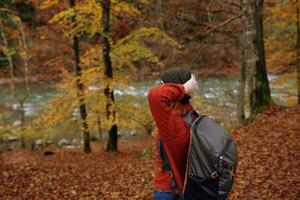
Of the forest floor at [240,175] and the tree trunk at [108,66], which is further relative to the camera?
the tree trunk at [108,66]

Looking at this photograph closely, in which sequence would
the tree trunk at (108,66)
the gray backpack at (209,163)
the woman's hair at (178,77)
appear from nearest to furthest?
the gray backpack at (209,163), the woman's hair at (178,77), the tree trunk at (108,66)

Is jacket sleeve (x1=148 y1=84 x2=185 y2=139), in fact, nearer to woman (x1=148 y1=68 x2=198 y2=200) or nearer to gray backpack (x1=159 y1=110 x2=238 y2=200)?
woman (x1=148 y1=68 x2=198 y2=200)

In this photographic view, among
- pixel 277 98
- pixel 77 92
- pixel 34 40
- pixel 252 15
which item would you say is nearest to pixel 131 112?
pixel 77 92

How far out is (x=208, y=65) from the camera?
66.1 ft

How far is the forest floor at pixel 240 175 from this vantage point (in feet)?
25.7

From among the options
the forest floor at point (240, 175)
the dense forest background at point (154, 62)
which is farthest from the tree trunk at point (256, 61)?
the forest floor at point (240, 175)

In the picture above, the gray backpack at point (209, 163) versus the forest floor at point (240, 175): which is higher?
the gray backpack at point (209, 163)

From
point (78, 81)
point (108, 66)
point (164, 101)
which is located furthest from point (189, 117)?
point (78, 81)

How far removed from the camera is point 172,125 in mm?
3494

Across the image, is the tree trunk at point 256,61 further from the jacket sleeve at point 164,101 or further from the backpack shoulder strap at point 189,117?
the jacket sleeve at point 164,101

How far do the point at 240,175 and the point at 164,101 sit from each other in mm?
5570

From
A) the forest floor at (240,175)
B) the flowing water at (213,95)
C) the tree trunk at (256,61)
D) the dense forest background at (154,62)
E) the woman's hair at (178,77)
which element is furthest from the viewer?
the flowing water at (213,95)

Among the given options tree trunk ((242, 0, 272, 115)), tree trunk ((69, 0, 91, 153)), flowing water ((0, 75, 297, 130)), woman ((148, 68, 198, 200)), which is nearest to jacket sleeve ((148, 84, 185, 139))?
woman ((148, 68, 198, 200))

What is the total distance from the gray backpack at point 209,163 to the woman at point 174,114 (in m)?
0.10
